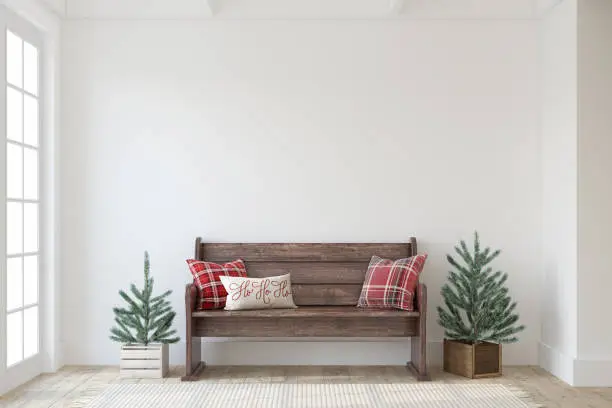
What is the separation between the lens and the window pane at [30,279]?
516 cm

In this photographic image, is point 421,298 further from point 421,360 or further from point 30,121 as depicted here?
point 30,121

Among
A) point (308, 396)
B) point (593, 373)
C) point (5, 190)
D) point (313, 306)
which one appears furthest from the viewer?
point (313, 306)

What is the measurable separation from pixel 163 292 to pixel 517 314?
2.67 meters

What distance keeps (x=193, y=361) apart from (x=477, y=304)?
6.57 feet

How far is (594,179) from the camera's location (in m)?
4.95

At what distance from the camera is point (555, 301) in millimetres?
5328

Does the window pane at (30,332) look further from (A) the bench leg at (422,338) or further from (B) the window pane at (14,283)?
(A) the bench leg at (422,338)

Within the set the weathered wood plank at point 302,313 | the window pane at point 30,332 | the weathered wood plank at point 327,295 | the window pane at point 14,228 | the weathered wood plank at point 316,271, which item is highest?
the window pane at point 14,228

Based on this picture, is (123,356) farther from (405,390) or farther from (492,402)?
(492,402)

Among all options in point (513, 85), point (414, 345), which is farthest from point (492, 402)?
point (513, 85)

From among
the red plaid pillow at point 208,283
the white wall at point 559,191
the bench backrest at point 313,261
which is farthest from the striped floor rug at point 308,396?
the bench backrest at point 313,261

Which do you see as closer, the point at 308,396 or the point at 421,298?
the point at 308,396

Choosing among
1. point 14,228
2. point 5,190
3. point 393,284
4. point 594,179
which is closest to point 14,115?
point 5,190

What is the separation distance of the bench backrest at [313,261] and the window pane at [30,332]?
121cm
